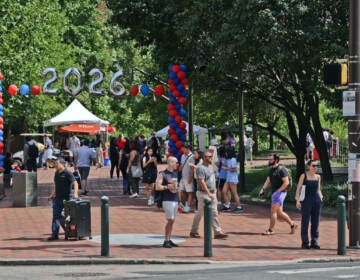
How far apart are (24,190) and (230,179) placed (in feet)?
19.0

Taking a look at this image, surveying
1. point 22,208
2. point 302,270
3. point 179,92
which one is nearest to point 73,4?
point 179,92

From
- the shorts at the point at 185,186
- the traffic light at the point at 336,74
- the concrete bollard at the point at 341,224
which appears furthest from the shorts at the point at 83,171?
the concrete bollard at the point at 341,224

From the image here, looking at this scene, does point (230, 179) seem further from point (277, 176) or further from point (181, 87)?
point (181, 87)

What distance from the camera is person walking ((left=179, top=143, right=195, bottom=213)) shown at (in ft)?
67.9

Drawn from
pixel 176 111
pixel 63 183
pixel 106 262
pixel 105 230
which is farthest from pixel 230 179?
pixel 106 262

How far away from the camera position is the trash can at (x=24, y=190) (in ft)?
78.2

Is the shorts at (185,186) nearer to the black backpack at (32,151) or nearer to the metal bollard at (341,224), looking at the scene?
the metal bollard at (341,224)

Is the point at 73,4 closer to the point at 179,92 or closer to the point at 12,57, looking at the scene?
the point at 12,57

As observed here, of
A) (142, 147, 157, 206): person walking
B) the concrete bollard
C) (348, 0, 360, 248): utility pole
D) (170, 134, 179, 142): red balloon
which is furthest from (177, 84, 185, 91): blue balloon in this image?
the concrete bollard

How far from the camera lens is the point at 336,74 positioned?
16.0 m

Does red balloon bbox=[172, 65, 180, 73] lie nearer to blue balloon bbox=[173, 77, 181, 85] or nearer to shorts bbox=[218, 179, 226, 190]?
blue balloon bbox=[173, 77, 181, 85]

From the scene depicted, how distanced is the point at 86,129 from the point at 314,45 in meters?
31.1

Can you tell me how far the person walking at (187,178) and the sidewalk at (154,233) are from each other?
577mm

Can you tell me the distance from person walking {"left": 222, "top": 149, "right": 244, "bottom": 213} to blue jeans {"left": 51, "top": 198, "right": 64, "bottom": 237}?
6.22m
